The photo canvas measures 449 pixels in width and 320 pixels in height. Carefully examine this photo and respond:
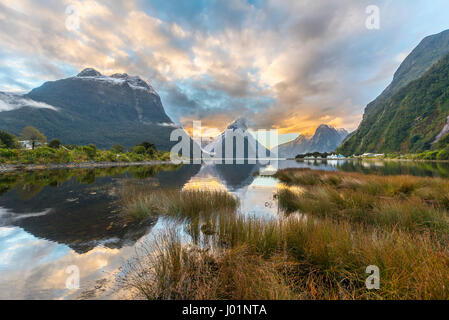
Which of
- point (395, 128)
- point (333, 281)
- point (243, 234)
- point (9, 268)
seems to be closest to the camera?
point (333, 281)

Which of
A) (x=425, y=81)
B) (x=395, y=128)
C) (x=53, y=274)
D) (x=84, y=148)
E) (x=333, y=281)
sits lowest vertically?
(x=53, y=274)

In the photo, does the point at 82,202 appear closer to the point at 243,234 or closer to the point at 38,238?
the point at 38,238

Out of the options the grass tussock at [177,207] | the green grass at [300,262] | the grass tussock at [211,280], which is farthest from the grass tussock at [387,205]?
the grass tussock at [177,207]

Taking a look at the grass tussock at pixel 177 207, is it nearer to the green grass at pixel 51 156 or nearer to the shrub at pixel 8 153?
the green grass at pixel 51 156

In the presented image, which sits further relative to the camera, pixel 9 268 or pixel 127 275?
pixel 9 268

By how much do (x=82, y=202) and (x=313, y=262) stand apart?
524 inches

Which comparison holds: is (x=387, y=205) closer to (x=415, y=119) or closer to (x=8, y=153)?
(x=8, y=153)

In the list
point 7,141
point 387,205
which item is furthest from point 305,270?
point 7,141

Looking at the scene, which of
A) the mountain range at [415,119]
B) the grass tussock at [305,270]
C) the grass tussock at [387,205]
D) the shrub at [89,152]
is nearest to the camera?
the grass tussock at [305,270]

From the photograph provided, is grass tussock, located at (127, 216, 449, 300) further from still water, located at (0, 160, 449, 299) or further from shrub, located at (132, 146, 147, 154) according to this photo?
shrub, located at (132, 146, 147, 154)

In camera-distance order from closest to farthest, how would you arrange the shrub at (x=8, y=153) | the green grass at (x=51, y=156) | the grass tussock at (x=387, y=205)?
the grass tussock at (x=387, y=205)
the shrub at (x=8, y=153)
the green grass at (x=51, y=156)
